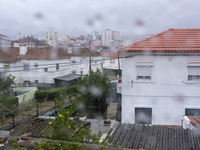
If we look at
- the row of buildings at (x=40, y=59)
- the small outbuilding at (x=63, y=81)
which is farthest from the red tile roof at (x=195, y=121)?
the small outbuilding at (x=63, y=81)

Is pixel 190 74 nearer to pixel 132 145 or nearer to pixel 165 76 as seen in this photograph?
pixel 165 76

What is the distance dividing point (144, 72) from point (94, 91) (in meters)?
2.47

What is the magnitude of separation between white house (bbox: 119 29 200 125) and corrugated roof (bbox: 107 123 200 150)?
4.21 feet

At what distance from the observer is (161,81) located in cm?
377

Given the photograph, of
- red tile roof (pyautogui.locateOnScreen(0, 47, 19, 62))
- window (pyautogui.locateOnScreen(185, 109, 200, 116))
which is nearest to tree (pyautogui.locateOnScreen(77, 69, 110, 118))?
window (pyautogui.locateOnScreen(185, 109, 200, 116))

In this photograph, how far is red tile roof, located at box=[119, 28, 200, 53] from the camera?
366 centimetres

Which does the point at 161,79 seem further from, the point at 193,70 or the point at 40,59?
the point at 40,59

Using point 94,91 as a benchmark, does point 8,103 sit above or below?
below

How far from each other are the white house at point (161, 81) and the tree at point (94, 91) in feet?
6.51

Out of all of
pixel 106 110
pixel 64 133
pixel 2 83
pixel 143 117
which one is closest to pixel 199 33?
pixel 143 117

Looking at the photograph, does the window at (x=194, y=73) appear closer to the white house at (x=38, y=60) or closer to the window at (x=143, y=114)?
the window at (x=143, y=114)

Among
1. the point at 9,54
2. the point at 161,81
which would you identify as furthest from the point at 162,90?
the point at 9,54

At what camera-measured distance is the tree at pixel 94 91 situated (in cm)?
583

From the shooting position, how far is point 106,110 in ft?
19.9
